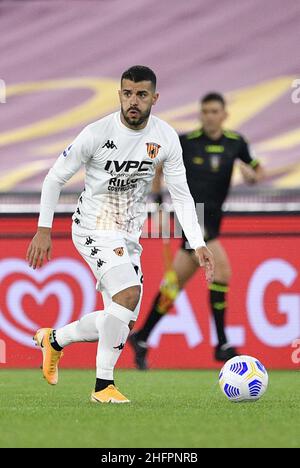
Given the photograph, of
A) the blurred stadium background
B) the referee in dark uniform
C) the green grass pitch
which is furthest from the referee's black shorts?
the blurred stadium background

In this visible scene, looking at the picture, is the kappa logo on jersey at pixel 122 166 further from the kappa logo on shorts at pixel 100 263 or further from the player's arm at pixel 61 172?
the kappa logo on shorts at pixel 100 263

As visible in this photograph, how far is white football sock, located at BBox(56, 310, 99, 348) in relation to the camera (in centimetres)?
615

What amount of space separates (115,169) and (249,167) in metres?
3.44

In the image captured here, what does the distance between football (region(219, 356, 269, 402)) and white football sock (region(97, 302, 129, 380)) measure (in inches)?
23.6

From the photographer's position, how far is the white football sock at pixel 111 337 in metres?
5.77

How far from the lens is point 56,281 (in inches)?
380

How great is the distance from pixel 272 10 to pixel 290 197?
13.6 feet

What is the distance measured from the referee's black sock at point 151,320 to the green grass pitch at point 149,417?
1.29 metres

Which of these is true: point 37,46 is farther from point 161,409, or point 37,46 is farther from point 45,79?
point 161,409

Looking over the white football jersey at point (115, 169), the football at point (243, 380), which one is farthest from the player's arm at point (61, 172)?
the football at point (243, 380)

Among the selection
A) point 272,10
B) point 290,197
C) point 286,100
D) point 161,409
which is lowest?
point 161,409
